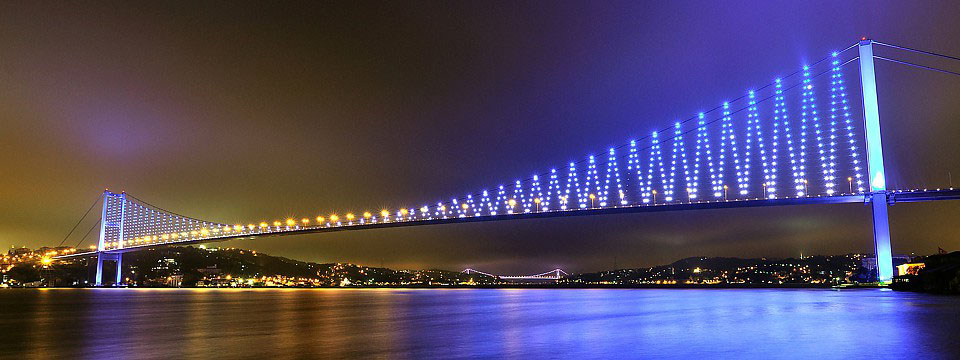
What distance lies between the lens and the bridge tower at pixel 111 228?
246ft

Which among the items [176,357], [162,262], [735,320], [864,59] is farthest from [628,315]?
[162,262]

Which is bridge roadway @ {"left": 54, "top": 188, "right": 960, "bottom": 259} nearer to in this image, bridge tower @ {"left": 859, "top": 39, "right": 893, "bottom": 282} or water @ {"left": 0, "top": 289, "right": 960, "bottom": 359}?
bridge tower @ {"left": 859, "top": 39, "right": 893, "bottom": 282}

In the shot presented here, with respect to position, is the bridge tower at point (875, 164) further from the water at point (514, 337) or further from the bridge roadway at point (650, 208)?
the water at point (514, 337)

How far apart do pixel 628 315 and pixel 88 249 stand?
78001 mm

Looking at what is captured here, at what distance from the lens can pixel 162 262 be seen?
346 feet

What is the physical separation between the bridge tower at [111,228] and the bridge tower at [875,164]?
69.3 metres

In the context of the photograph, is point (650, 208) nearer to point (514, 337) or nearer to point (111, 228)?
point (514, 337)

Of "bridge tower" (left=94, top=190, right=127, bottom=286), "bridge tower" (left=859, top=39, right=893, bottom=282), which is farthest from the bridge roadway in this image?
"bridge tower" (left=94, top=190, right=127, bottom=286)

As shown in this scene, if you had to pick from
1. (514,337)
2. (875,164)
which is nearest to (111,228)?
(875,164)

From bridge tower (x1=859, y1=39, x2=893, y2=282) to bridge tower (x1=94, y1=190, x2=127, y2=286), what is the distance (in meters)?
69.3

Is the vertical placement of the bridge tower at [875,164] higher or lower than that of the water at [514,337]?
higher

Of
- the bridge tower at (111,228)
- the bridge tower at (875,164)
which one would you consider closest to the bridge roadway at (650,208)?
the bridge tower at (875,164)

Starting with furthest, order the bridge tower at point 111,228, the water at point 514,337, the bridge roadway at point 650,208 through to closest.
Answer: the bridge tower at point 111,228 < the bridge roadway at point 650,208 < the water at point 514,337

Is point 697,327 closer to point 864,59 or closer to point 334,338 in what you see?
point 334,338
